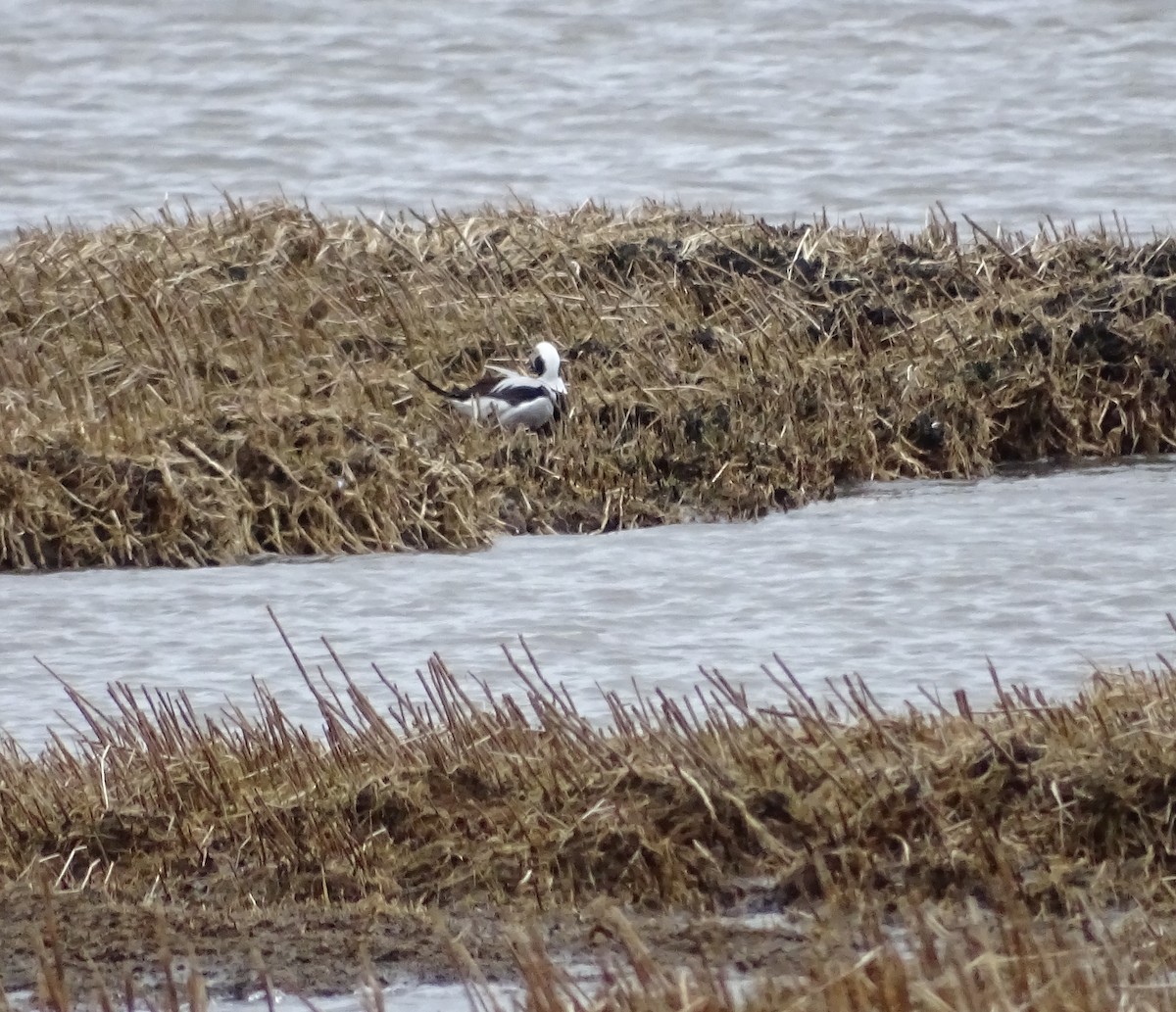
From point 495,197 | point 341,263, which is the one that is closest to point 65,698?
point 341,263

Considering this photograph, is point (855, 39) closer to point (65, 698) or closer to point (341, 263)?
point (341, 263)

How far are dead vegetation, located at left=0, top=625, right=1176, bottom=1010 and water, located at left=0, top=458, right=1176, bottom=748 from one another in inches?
55.9

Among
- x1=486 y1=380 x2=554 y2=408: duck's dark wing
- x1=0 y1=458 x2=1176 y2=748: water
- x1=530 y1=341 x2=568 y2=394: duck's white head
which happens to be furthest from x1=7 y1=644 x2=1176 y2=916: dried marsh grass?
x1=530 y1=341 x2=568 y2=394: duck's white head

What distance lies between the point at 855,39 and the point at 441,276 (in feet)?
59.0

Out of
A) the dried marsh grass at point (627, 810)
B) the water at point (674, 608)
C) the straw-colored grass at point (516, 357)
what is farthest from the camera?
the straw-colored grass at point (516, 357)

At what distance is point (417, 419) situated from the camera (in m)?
11.6

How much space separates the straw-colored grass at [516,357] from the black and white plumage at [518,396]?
126mm

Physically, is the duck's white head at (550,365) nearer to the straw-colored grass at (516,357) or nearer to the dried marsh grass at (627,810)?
the straw-colored grass at (516,357)

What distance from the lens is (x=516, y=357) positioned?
12562mm

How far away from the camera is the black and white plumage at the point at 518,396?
1141 centimetres

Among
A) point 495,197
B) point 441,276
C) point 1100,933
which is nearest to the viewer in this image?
point 1100,933

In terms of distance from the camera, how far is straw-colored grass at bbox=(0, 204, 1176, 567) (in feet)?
34.8

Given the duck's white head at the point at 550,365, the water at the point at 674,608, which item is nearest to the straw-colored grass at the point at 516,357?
the duck's white head at the point at 550,365

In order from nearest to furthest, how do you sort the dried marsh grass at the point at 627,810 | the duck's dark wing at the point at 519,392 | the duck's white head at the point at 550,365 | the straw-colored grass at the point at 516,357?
the dried marsh grass at the point at 627,810
the straw-colored grass at the point at 516,357
the duck's dark wing at the point at 519,392
the duck's white head at the point at 550,365
